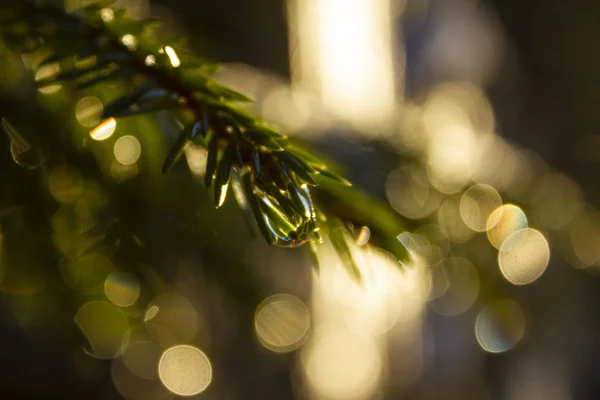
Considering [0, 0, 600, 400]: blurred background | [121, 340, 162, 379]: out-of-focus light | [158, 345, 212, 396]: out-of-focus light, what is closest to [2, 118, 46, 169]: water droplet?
[0, 0, 600, 400]: blurred background

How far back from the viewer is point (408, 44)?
1013mm

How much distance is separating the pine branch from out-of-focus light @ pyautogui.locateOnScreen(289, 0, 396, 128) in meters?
0.69

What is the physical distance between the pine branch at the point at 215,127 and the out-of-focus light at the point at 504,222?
157mm

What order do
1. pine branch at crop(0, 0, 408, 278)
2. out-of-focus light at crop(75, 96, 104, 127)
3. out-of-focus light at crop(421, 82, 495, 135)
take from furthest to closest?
out-of-focus light at crop(421, 82, 495, 135) → out-of-focus light at crop(75, 96, 104, 127) → pine branch at crop(0, 0, 408, 278)

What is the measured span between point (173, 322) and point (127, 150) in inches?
6.9

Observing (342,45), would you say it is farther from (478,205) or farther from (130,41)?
(130,41)

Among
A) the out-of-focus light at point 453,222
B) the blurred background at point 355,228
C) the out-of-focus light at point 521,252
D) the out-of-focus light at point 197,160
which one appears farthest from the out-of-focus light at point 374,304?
the out-of-focus light at point 197,160

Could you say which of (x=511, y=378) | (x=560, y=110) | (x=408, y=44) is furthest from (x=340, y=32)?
(x=511, y=378)

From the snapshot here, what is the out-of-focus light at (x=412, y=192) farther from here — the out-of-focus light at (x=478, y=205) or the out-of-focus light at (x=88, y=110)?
the out-of-focus light at (x=88, y=110)

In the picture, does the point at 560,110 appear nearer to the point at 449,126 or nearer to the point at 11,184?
the point at 449,126

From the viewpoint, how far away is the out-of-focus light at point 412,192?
33cm

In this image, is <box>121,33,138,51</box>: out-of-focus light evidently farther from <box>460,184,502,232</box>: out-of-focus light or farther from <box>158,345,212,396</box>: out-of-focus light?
<box>158,345,212,396</box>: out-of-focus light

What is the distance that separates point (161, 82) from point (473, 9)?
95 centimetres

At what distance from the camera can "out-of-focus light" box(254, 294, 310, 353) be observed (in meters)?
0.48
